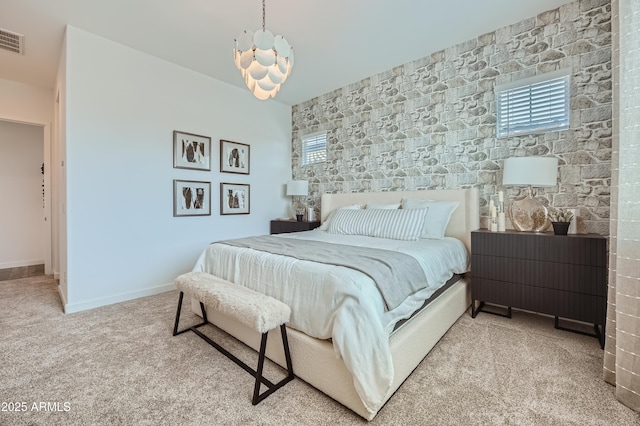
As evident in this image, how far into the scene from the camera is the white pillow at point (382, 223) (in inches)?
108

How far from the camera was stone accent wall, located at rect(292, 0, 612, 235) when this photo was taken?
2398 millimetres

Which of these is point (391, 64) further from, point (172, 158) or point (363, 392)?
point (363, 392)

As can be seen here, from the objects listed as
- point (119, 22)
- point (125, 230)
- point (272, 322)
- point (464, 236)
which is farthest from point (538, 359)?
point (119, 22)

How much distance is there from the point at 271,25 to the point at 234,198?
235 cm

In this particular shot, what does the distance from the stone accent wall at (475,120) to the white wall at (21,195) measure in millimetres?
5251

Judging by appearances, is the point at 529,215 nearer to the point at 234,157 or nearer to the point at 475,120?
the point at 475,120

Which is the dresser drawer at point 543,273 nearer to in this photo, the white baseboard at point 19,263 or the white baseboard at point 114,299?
the white baseboard at point 114,299

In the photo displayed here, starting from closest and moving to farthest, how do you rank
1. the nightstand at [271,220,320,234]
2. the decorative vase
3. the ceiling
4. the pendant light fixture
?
1. the pendant light fixture
2. the decorative vase
3. the ceiling
4. the nightstand at [271,220,320,234]

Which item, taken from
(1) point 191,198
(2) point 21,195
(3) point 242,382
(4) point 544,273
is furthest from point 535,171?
(2) point 21,195

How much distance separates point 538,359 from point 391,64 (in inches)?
136

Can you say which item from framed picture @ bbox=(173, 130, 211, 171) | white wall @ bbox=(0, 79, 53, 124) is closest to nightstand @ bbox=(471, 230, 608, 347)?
framed picture @ bbox=(173, 130, 211, 171)

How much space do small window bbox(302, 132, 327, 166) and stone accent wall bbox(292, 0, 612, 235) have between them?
0.13 m

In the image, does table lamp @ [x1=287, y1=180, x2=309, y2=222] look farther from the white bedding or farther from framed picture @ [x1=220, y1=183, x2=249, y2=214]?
the white bedding

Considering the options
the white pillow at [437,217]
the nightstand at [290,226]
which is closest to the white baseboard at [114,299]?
the nightstand at [290,226]
